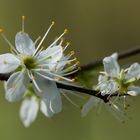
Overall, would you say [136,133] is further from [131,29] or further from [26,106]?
[26,106]

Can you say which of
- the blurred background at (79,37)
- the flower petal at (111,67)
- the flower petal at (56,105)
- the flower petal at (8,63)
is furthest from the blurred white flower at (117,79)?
the blurred background at (79,37)

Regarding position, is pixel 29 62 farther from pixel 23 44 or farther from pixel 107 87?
pixel 107 87

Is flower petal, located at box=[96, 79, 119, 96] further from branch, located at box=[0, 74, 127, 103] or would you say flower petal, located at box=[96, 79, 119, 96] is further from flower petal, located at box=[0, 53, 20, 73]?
flower petal, located at box=[0, 53, 20, 73]

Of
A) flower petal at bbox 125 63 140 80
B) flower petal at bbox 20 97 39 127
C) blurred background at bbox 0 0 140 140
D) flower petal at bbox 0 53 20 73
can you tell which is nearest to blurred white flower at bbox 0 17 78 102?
flower petal at bbox 0 53 20 73

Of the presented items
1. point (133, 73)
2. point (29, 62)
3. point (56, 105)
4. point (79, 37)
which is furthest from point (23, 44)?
point (79, 37)

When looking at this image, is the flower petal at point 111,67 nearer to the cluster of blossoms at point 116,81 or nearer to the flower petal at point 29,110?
the cluster of blossoms at point 116,81

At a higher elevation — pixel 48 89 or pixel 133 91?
pixel 48 89
